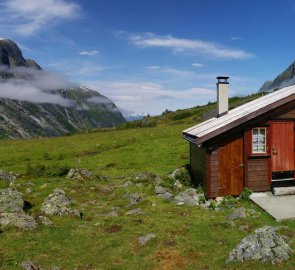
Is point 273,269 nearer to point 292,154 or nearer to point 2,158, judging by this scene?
point 292,154

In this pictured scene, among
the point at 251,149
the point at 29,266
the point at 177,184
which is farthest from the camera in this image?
the point at 177,184

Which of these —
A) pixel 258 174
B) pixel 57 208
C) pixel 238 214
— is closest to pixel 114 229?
pixel 57 208

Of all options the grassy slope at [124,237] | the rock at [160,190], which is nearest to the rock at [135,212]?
the grassy slope at [124,237]

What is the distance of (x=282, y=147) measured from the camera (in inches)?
840

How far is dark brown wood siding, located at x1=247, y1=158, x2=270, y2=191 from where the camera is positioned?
20891 mm

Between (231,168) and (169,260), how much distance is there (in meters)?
9.76

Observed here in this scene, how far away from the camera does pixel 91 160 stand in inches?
1725

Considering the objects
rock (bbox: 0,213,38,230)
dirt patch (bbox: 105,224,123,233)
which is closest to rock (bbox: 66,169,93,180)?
rock (bbox: 0,213,38,230)

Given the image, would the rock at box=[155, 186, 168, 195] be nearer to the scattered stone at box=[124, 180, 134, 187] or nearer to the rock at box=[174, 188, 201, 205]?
the rock at box=[174, 188, 201, 205]

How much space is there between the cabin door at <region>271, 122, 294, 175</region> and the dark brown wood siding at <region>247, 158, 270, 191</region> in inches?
25.5

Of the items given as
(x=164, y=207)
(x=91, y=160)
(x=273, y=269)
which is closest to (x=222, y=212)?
(x=164, y=207)

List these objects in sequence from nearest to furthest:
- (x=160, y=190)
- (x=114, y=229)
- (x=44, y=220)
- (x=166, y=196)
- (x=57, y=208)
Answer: (x=114, y=229) < (x=44, y=220) < (x=57, y=208) < (x=166, y=196) < (x=160, y=190)

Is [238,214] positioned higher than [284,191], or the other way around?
[284,191]

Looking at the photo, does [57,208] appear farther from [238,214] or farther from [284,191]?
[284,191]
